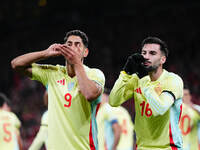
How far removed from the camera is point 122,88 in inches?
212

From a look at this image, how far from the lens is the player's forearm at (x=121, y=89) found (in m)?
5.39

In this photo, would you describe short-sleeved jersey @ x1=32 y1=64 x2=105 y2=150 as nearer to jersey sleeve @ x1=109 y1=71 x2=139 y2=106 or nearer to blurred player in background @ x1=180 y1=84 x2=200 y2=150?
jersey sleeve @ x1=109 y1=71 x2=139 y2=106

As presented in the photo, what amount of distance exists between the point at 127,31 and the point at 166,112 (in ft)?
45.1

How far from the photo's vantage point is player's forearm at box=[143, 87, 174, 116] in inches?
191

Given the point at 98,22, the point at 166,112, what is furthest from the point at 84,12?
the point at 166,112

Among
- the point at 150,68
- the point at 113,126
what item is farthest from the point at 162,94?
the point at 113,126

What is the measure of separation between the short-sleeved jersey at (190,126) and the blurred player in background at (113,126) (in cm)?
132

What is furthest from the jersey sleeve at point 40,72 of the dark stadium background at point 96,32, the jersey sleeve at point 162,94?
the dark stadium background at point 96,32

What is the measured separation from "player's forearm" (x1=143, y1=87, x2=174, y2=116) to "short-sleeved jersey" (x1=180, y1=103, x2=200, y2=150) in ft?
10.3

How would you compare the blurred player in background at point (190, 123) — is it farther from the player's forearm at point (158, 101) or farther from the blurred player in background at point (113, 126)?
the player's forearm at point (158, 101)

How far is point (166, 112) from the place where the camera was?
16.9 feet

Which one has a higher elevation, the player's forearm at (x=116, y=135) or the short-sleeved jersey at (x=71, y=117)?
the short-sleeved jersey at (x=71, y=117)

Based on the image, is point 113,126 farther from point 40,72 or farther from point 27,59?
point 27,59

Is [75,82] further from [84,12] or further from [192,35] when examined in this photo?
[84,12]
